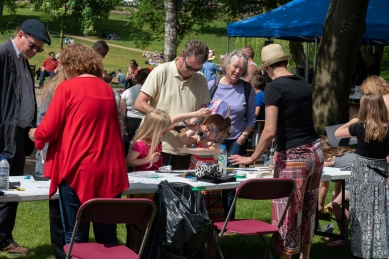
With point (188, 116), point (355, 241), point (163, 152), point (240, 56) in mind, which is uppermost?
point (240, 56)

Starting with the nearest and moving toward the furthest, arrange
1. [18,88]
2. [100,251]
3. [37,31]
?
[100,251]
[37,31]
[18,88]

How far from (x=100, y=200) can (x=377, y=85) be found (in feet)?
10.4

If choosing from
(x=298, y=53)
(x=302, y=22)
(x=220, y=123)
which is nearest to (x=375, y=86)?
(x=220, y=123)

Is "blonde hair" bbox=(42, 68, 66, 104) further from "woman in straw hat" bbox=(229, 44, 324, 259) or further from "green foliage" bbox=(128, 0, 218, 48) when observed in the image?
"green foliage" bbox=(128, 0, 218, 48)

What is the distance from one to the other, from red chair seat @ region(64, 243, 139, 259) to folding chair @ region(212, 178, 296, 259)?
936mm

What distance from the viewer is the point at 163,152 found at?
6.33 m

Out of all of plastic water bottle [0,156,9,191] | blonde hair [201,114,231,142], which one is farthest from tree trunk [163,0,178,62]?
plastic water bottle [0,156,9,191]

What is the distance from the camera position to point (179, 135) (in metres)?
6.21

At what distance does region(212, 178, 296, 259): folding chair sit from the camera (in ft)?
16.1

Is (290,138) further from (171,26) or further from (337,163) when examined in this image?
(171,26)

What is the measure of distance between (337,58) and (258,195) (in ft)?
19.8

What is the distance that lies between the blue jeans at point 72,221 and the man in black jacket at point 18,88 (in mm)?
1262

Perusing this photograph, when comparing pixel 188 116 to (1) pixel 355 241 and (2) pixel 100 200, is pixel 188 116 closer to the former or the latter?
(1) pixel 355 241

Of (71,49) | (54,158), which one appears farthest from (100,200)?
(71,49)
